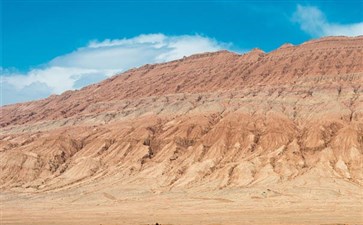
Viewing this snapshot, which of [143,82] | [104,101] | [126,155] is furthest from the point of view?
[143,82]

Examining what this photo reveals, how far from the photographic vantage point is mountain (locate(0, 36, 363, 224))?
92.8 m

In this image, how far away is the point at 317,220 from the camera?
236 ft

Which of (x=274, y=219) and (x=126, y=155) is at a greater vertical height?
(x=126, y=155)

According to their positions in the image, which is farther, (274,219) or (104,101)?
(104,101)

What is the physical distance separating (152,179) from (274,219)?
47036 mm

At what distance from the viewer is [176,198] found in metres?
104

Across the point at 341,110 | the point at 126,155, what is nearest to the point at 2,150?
the point at 126,155

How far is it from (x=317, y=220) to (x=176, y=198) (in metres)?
36.5

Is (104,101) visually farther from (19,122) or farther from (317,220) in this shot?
(317,220)

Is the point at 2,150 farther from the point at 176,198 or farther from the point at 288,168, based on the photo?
the point at 288,168

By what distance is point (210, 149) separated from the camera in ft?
413

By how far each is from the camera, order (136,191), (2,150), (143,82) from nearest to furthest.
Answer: (136,191), (2,150), (143,82)

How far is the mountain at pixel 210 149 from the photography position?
92.8 m

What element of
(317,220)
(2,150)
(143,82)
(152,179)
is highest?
(143,82)
